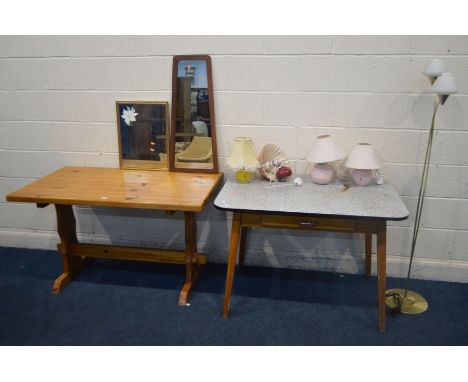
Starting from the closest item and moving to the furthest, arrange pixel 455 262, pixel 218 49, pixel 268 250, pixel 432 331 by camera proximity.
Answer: pixel 432 331, pixel 218 49, pixel 455 262, pixel 268 250

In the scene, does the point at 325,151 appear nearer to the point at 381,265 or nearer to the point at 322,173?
the point at 322,173

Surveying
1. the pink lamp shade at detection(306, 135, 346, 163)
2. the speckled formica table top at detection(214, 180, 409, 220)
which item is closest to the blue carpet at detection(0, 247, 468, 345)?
the speckled formica table top at detection(214, 180, 409, 220)

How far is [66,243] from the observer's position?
99.7 inches

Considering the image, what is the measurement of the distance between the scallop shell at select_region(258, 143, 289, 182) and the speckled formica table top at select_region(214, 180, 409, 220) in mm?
55

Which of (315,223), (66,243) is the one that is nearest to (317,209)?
(315,223)

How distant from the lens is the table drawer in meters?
2.01

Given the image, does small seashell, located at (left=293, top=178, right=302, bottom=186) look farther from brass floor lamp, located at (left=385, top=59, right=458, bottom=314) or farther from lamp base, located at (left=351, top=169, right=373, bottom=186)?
brass floor lamp, located at (left=385, top=59, right=458, bottom=314)

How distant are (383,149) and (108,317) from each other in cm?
177

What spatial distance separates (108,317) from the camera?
7.27 ft

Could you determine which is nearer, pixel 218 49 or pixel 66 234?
pixel 218 49

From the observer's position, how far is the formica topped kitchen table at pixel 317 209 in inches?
75.8

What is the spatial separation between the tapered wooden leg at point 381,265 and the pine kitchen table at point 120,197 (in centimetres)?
87

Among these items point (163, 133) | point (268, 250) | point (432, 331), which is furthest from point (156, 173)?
point (432, 331)
